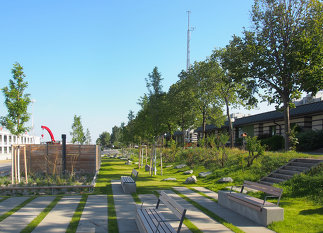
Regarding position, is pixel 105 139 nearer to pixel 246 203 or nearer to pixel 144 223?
pixel 246 203

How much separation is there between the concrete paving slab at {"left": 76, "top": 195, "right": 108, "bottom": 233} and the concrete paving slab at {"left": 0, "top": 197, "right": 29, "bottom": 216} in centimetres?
224

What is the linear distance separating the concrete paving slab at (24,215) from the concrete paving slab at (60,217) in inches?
15.1

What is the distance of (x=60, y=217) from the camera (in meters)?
7.86

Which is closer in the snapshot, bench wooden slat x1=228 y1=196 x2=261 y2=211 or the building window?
bench wooden slat x1=228 y1=196 x2=261 y2=211

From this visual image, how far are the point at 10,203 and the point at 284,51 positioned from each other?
14.0m

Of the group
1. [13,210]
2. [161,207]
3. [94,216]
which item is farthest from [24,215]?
[161,207]

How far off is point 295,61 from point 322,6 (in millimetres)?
3315

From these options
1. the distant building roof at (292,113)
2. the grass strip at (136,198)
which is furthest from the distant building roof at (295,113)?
the grass strip at (136,198)

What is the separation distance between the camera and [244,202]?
8008 millimetres

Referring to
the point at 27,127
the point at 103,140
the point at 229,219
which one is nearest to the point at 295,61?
the point at 229,219

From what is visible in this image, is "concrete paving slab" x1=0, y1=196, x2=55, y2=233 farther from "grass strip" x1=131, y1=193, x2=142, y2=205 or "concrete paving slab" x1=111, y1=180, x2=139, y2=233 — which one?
"grass strip" x1=131, y1=193, x2=142, y2=205

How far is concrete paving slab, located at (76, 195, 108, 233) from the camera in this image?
6.82 meters

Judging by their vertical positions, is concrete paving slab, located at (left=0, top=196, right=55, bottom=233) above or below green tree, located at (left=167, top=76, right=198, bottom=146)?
below

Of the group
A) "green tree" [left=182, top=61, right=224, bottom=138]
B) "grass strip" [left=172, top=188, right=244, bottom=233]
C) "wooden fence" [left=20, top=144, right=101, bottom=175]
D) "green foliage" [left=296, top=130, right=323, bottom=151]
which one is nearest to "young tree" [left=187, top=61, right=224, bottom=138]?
"green tree" [left=182, top=61, right=224, bottom=138]
